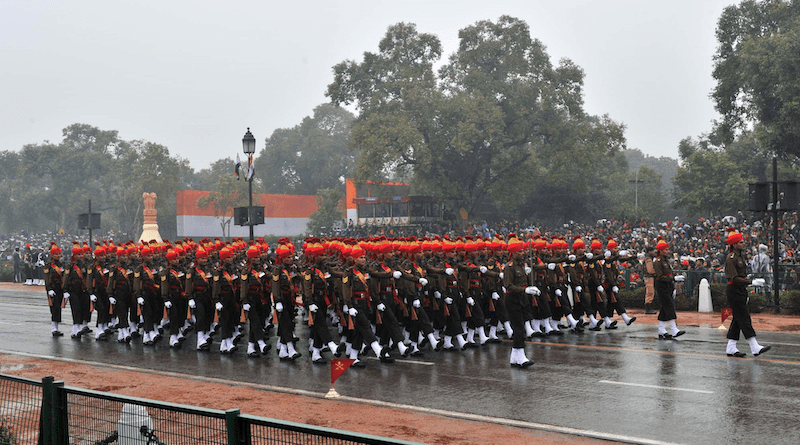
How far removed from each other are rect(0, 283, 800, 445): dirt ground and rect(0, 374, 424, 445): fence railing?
320cm

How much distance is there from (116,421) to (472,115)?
40749 millimetres

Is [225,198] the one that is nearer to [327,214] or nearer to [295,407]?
[327,214]

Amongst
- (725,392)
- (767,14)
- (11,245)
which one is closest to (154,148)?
(11,245)

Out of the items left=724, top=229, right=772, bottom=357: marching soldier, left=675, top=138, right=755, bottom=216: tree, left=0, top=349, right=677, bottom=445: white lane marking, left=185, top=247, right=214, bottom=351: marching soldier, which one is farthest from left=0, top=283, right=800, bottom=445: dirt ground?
left=675, top=138, right=755, bottom=216: tree

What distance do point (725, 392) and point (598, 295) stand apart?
6.56 metres

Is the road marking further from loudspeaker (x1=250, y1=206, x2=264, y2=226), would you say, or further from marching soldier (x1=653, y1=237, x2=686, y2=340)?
loudspeaker (x1=250, y1=206, x2=264, y2=226)

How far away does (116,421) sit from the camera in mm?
5836

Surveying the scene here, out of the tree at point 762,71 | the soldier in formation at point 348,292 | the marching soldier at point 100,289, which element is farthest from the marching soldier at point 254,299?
the tree at point 762,71

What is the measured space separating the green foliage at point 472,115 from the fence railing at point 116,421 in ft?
128

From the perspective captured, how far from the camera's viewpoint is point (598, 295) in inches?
657

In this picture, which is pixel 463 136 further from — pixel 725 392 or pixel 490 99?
pixel 725 392

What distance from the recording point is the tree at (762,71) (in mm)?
29875

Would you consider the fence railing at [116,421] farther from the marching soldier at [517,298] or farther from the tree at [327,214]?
the tree at [327,214]

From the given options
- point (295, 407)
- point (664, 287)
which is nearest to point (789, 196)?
point (664, 287)
